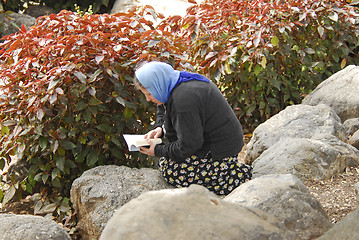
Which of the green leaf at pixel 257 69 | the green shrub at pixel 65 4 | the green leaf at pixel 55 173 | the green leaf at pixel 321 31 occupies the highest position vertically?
the green leaf at pixel 321 31

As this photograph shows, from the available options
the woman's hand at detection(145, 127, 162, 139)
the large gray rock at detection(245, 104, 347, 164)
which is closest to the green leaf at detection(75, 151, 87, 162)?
the woman's hand at detection(145, 127, 162, 139)

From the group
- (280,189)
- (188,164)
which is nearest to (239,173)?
(188,164)

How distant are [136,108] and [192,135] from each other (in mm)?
726

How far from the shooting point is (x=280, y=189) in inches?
92.7

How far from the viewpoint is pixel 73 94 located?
337cm

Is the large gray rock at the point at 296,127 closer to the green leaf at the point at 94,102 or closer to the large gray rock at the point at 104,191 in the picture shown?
the large gray rock at the point at 104,191

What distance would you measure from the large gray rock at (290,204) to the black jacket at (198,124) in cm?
68

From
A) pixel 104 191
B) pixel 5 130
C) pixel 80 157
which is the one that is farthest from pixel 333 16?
pixel 5 130

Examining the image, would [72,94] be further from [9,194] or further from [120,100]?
[9,194]

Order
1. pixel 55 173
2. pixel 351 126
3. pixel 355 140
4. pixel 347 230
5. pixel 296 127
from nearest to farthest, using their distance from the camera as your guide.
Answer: pixel 347 230 < pixel 55 173 < pixel 355 140 < pixel 296 127 < pixel 351 126

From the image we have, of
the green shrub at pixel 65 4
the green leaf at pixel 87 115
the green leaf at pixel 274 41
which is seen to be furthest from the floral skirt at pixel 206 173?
the green shrub at pixel 65 4

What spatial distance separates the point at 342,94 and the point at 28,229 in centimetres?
340

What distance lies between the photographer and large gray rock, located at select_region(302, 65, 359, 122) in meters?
4.51

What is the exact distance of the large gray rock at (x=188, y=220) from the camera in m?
1.81
